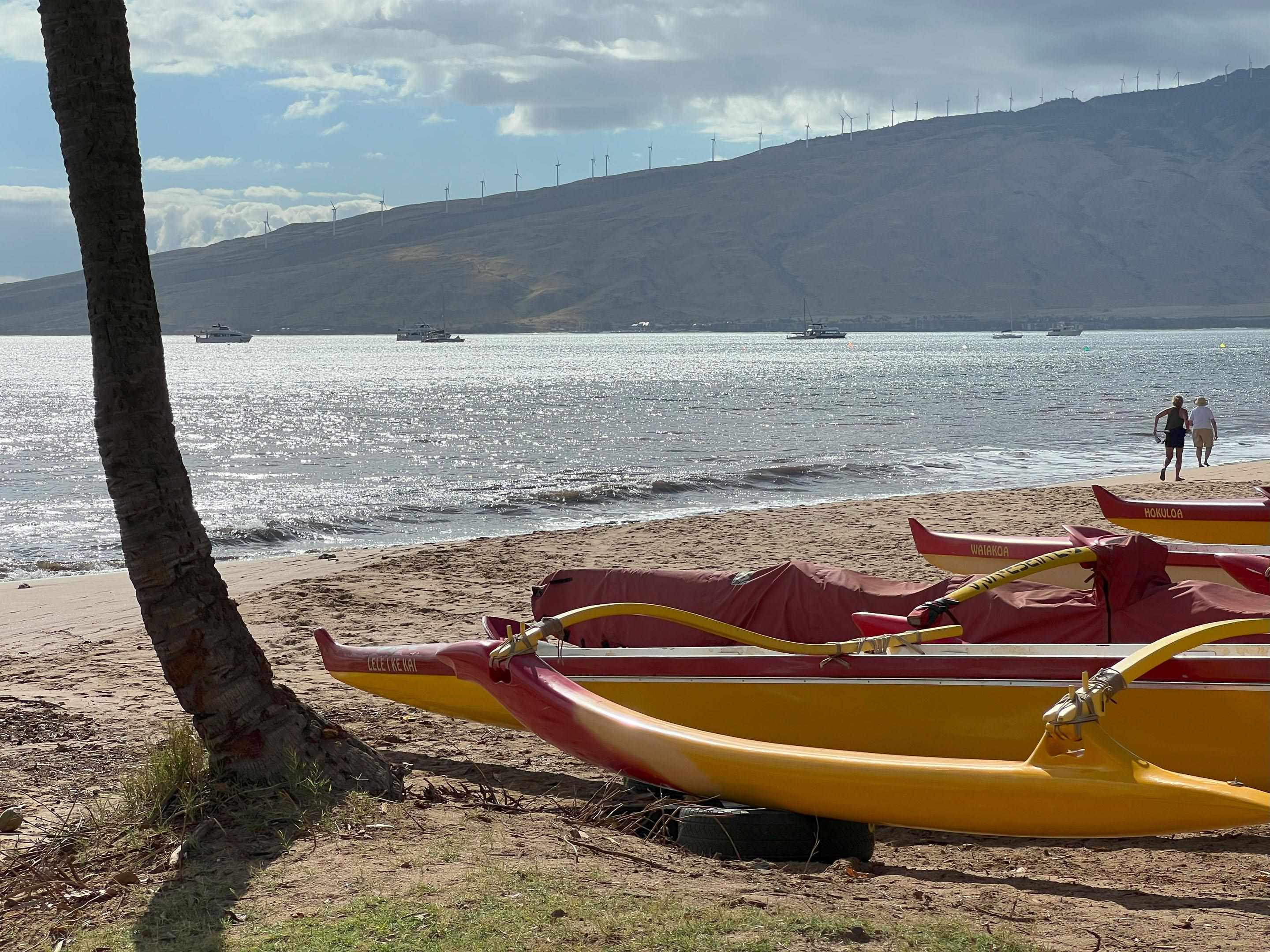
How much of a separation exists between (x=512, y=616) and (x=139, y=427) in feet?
18.2

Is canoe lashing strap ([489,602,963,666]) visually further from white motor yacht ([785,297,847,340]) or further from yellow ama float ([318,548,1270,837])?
white motor yacht ([785,297,847,340])

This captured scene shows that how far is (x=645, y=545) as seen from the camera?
46.0 ft

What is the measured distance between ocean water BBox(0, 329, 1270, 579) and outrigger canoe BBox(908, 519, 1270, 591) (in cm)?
930

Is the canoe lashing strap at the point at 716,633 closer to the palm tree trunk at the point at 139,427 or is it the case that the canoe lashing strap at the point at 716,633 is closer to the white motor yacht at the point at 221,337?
the palm tree trunk at the point at 139,427

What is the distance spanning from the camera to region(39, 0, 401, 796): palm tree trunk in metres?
4.12

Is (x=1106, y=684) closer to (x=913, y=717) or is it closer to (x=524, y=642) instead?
(x=913, y=717)

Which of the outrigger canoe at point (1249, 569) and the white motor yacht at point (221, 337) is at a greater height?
the white motor yacht at point (221, 337)

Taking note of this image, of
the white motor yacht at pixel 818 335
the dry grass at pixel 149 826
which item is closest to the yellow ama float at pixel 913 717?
the dry grass at pixel 149 826

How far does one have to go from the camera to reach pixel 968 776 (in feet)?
13.1

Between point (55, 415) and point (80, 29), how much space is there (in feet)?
163

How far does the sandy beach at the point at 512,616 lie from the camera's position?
410 centimetres

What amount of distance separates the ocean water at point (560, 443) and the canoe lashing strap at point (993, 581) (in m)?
12.1

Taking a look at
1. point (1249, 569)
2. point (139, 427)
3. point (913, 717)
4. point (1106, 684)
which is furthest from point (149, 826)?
point (1249, 569)

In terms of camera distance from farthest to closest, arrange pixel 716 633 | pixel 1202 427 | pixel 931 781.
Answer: pixel 1202 427 < pixel 716 633 < pixel 931 781
